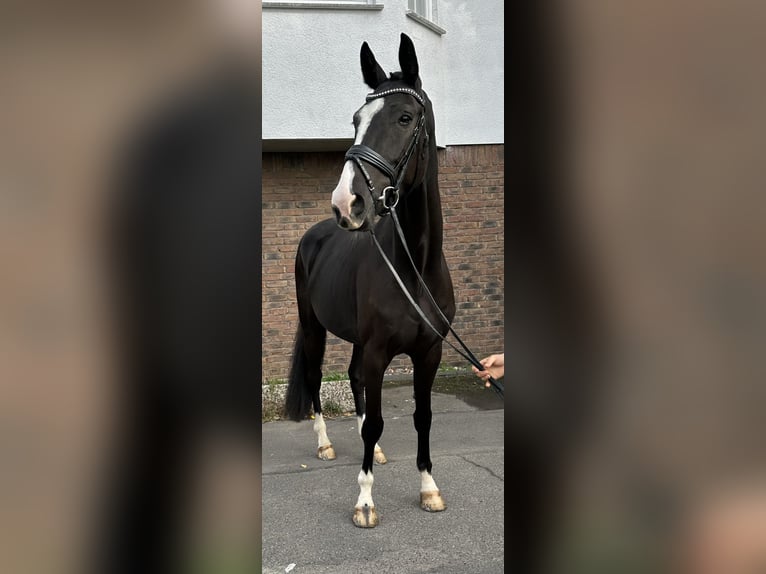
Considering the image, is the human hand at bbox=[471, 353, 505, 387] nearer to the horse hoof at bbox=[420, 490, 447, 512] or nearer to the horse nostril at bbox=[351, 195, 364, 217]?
the horse nostril at bbox=[351, 195, 364, 217]

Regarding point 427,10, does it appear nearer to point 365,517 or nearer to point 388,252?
point 388,252

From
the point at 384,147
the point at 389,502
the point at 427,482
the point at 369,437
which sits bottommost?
the point at 389,502

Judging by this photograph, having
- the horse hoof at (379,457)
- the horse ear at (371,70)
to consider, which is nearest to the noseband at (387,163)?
the horse ear at (371,70)

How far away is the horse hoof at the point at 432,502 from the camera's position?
353 cm

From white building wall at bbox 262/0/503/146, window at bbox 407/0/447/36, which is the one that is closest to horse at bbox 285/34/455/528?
white building wall at bbox 262/0/503/146

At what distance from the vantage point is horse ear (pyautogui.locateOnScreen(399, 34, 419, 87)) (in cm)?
299

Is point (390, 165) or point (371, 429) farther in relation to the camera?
point (371, 429)

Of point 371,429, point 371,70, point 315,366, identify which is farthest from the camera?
point 315,366

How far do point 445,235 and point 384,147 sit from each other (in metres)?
4.72

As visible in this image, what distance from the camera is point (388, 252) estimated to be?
11.3 feet

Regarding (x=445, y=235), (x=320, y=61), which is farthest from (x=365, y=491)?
(x=445, y=235)
